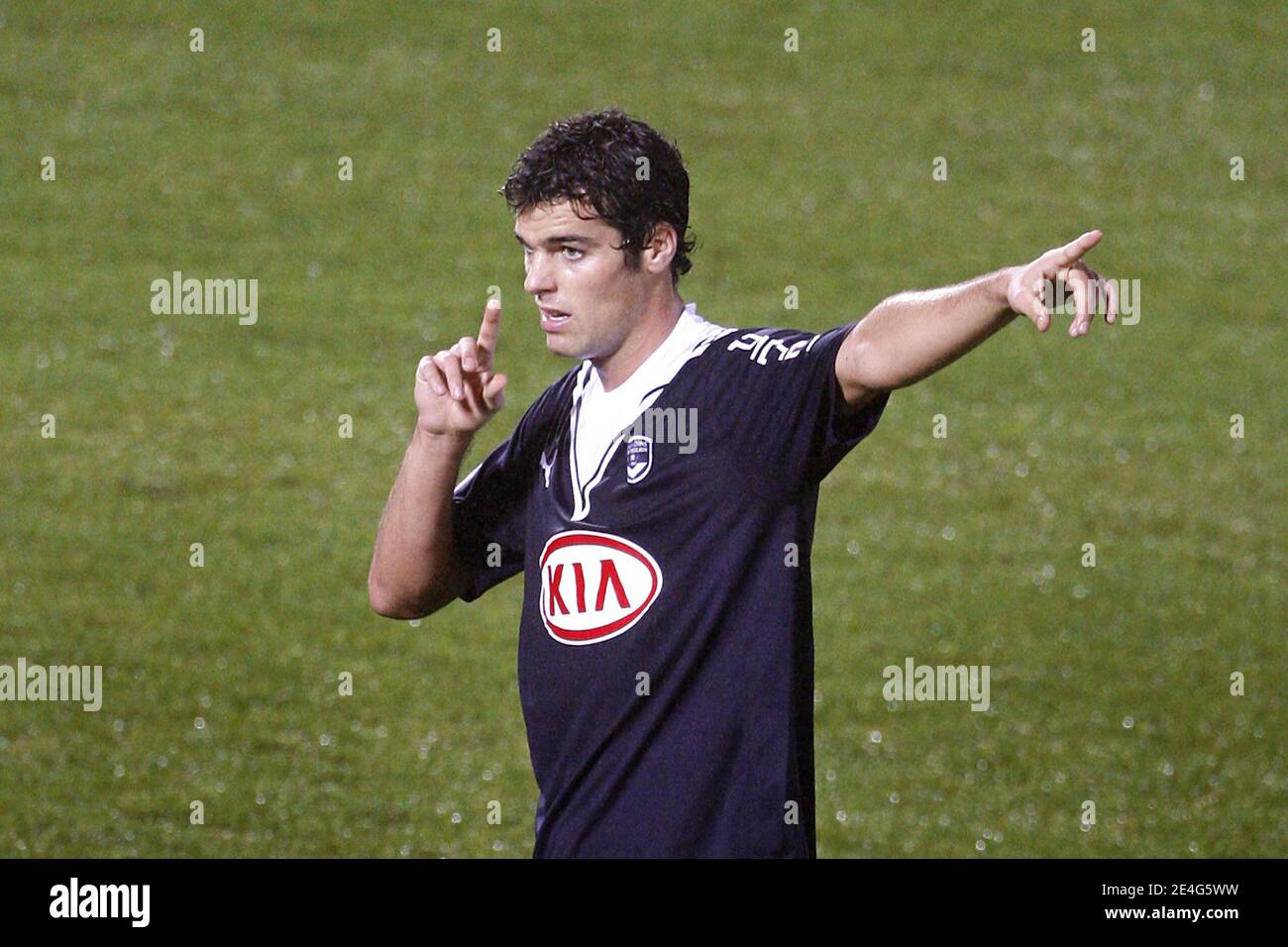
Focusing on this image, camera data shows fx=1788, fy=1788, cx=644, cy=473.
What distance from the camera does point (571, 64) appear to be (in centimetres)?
2314

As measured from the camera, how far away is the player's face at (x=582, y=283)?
475cm

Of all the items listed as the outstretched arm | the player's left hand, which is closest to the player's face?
the outstretched arm

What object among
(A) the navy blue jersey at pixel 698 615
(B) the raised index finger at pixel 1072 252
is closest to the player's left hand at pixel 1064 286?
(B) the raised index finger at pixel 1072 252

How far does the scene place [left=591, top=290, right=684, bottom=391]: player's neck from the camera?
4.83m

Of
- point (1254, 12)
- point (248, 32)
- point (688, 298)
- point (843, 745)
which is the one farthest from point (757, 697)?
point (1254, 12)

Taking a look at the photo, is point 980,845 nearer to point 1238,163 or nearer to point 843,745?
point 843,745
